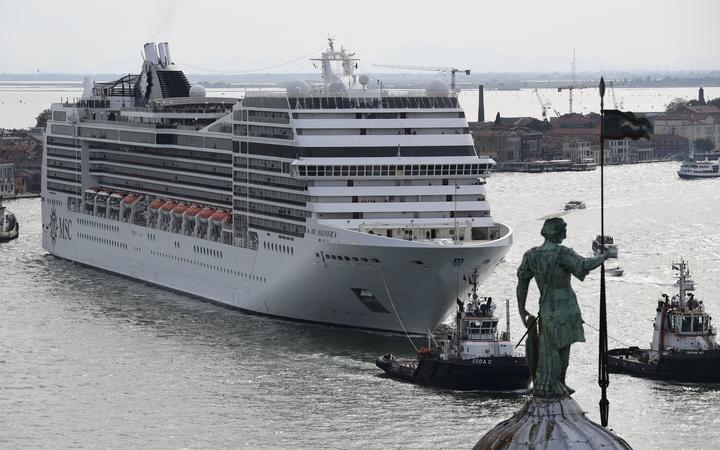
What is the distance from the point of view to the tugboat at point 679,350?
38469mm

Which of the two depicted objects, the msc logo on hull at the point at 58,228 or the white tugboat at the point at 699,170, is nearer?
the msc logo on hull at the point at 58,228

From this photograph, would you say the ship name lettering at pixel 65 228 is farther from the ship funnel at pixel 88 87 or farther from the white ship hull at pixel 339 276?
the white ship hull at pixel 339 276

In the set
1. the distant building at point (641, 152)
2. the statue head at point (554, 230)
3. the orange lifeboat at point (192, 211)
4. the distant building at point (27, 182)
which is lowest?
the distant building at point (27, 182)

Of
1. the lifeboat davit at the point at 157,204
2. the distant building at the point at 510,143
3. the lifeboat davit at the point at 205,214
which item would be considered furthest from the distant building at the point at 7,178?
the lifeboat davit at the point at 205,214

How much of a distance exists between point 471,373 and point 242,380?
4.73 m

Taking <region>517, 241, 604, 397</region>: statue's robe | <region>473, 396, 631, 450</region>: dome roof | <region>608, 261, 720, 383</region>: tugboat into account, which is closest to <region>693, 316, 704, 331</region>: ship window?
<region>608, 261, 720, 383</region>: tugboat

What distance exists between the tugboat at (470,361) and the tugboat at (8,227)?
1406 inches

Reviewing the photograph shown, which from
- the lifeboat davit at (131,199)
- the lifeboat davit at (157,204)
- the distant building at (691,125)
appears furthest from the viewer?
the distant building at (691,125)

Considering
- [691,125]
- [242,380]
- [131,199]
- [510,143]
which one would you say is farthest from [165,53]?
[691,125]

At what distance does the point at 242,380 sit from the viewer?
37.8 metres

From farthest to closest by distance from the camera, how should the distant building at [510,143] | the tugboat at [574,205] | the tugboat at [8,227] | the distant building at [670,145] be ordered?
the distant building at [670,145], the distant building at [510,143], the tugboat at [574,205], the tugboat at [8,227]

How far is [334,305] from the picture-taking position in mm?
44625

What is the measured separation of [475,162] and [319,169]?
3929 mm

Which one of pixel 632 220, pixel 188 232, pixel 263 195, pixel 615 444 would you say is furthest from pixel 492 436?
pixel 632 220
